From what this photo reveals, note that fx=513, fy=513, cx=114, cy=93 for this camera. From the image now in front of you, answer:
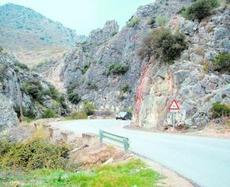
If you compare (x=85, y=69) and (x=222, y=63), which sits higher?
(x=85, y=69)

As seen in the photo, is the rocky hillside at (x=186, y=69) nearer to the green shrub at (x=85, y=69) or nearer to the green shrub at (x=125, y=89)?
the green shrub at (x=125, y=89)

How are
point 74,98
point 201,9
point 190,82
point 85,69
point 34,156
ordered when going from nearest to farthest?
point 34,156
point 190,82
point 201,9
point 74,98
point 85,69

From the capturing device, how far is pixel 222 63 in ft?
127

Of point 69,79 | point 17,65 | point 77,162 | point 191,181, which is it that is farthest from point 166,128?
point 69,79

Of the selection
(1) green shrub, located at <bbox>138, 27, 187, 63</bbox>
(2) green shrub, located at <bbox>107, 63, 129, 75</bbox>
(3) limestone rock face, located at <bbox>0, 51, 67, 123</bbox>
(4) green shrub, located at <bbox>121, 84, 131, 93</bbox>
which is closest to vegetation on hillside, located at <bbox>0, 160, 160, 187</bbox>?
(1) green shrub, located at <bbox>138, 27, 187, 63</bbox>

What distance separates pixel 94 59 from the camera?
4732 inches

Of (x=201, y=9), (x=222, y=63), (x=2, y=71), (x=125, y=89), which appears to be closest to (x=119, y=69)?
(x=125, y=89)

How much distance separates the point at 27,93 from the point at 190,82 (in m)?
46.1

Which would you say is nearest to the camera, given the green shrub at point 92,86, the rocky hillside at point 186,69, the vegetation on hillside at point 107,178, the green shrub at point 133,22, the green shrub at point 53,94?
the vegetation on hillside at point 107,178

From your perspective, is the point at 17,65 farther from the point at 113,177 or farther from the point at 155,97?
the point at 113,177

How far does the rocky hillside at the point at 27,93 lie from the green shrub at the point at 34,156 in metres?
35.0

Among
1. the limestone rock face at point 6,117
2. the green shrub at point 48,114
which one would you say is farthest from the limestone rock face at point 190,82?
the green shrub at point 48,114

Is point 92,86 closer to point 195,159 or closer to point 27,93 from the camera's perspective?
point 27,93

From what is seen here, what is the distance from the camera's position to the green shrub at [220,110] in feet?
108
